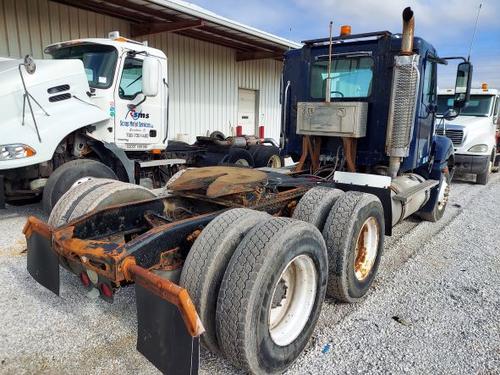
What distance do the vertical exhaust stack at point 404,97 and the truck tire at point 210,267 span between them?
9.27 feet

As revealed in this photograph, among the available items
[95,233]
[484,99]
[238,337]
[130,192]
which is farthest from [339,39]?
[484,99]

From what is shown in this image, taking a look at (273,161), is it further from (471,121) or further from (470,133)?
(471,121)

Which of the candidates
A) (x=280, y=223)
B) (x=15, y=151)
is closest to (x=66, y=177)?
(x=15, y=151)

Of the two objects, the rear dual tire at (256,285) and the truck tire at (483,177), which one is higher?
the rear dual tire at (256,285)

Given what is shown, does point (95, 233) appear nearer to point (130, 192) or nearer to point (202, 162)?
point (130, 192)

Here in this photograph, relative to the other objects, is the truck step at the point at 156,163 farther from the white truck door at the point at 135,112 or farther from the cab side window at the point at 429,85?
the cab side window at the point at 429,85

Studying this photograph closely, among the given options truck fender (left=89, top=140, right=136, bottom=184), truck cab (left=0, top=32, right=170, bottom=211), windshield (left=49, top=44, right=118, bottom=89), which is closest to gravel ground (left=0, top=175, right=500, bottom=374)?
truck cab (left=0, top=32, right=170, bottom=211)

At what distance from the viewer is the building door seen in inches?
594

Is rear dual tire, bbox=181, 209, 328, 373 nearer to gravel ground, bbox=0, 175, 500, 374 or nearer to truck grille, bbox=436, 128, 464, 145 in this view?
gravel ground, bbox=0, 175, 500, 374

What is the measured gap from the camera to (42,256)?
288 centimetres

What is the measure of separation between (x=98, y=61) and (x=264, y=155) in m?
4.33

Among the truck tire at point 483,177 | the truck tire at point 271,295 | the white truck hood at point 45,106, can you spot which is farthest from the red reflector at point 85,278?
the truck tire at point 483,177

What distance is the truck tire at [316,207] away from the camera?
345 cm

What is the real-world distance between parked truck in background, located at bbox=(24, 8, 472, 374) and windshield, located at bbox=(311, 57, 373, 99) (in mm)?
14
